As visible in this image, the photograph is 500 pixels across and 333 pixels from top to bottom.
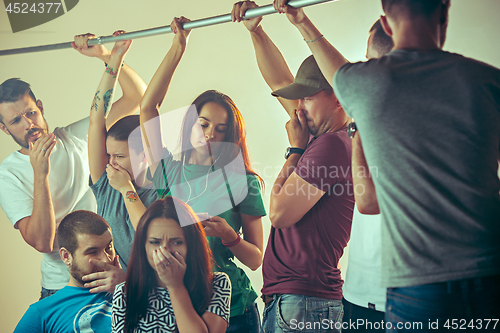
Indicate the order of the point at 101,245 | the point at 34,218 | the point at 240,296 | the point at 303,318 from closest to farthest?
1. the point at 303,318
2. the point at 240,296
3. the point at 101,245
4. the point at 34,218

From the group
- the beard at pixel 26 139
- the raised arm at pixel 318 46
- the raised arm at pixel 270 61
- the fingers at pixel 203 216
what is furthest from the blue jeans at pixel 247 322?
the beard at pixel 26 139

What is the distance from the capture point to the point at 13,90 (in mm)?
1838

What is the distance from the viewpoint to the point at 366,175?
3.03ft

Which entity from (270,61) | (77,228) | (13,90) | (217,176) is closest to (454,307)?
(217,176)

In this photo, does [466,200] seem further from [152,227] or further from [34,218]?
[34,218]

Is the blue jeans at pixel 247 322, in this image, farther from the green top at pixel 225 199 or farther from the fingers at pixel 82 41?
the fingers at pixel 82 41

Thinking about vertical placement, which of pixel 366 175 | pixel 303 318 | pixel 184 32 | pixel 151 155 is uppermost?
pixel 184 32

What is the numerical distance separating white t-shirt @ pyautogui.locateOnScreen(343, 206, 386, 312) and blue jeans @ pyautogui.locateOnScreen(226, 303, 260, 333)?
33 centimetres

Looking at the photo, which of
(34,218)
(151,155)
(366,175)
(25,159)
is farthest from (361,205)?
(25,159)

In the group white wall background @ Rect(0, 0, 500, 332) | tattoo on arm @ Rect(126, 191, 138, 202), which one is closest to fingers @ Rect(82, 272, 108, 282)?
tattoo on arm @ Rect(126, 191, 138, 202)

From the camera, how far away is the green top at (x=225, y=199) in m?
1.30

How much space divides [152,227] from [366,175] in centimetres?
73

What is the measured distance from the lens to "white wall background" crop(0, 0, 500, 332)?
1.22 metres

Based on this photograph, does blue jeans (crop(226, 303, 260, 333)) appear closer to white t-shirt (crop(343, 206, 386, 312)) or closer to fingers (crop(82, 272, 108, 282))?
white t-shirt (crop(343, 206, 386, 312))
